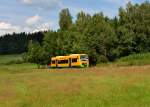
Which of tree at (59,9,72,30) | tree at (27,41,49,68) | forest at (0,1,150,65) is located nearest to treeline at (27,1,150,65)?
forest at (0,1,150,65)

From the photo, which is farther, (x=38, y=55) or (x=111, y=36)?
(x=38, y=55)

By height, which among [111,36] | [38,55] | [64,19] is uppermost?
[64,19]

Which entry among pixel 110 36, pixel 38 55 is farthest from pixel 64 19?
pixel 110 36

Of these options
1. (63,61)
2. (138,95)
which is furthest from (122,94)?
(63,61)

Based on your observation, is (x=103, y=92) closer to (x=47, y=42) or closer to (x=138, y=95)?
(x=138, y=95)

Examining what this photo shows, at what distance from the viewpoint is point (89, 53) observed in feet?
295

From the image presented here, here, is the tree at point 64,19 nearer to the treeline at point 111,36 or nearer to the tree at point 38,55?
the tree at point 38,55

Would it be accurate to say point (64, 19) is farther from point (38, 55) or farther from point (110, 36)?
point (110, 36)

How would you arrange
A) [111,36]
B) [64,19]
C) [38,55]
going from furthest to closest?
1. [64,19]
2. [38,55]
3. [111,36]

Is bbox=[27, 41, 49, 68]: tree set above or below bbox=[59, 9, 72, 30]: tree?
below

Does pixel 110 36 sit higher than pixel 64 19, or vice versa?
pixel 64 19

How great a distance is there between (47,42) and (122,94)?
3560 inches

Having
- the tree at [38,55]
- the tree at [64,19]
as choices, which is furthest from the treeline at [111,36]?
the tree at [64,19]

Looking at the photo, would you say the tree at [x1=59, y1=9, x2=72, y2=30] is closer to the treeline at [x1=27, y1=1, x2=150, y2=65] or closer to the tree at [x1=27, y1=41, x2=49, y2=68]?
the tree at [x1=27, y1=41, x2=49, y2=68]
